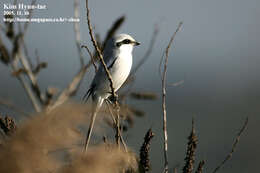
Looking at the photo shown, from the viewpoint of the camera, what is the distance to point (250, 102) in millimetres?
47375

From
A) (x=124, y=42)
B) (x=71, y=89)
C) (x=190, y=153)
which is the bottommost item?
(x=190, y=153)

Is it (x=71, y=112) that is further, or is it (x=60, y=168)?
(x=60, y=168)

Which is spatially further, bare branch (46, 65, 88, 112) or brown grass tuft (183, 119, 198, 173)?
brown grass tuft (183, 119, 198, 173)

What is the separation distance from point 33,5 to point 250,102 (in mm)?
47127

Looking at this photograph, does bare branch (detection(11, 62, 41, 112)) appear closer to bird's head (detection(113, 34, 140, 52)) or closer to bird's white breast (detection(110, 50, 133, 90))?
bird's white breast (detection(110, 50, 133, 90))

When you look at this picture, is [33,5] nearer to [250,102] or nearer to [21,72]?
[21,72]

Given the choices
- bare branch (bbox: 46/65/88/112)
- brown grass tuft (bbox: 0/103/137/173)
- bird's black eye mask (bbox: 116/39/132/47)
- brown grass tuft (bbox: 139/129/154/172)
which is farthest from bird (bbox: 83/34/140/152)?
brown grass tuft (bbox: 0/103/137/173)

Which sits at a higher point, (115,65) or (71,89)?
(71,89)

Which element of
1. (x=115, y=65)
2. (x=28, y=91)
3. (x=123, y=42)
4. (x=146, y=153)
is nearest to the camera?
(x=28, y=91)

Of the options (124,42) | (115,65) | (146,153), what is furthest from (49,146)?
(124,42)

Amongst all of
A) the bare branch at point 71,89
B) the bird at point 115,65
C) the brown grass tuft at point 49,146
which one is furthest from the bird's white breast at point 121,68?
the brown grass tuft at point 49,146

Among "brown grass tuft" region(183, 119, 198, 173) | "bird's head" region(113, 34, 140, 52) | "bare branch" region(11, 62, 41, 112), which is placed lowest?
"brown grass tuft" region(183, 119, 198, 173)

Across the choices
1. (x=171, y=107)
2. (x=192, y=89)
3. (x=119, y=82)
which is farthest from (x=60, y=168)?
(x=192, y=89)

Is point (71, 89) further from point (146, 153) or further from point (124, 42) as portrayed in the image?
point (124, 42)
